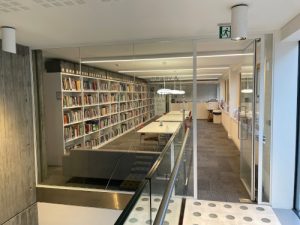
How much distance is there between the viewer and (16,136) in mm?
3996

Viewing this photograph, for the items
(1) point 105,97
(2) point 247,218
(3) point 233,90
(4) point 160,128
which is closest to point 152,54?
(4) point 160,128

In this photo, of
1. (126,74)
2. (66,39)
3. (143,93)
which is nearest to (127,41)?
Answer: (66,39)

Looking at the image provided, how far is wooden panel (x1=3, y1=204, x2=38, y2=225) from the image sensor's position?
12.8 ft

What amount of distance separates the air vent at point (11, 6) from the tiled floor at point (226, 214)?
3135 millimetres

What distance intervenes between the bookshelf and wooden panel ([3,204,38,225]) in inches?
47.3

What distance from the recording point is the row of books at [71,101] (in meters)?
5.50

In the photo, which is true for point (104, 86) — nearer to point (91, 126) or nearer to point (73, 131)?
point (91, 126)

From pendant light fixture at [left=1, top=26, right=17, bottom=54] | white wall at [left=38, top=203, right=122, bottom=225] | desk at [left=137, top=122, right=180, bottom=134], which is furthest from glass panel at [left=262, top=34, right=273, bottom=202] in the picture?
pendant light fixture at [left=1, top=26, right=17, bottom=54]

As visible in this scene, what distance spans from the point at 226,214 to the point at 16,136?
3502 mm

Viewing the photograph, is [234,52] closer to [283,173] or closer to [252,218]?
[283,173]

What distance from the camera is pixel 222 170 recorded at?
518 centimetres

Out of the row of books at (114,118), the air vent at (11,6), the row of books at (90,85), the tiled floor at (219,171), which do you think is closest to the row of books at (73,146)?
the row of books at (114,118)

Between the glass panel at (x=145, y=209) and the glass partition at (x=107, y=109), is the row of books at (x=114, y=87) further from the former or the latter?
the glass panel at (x=145, y=209)

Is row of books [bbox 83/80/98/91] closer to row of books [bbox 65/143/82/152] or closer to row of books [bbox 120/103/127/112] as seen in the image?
row of books [bbox 120/103/127/112]
